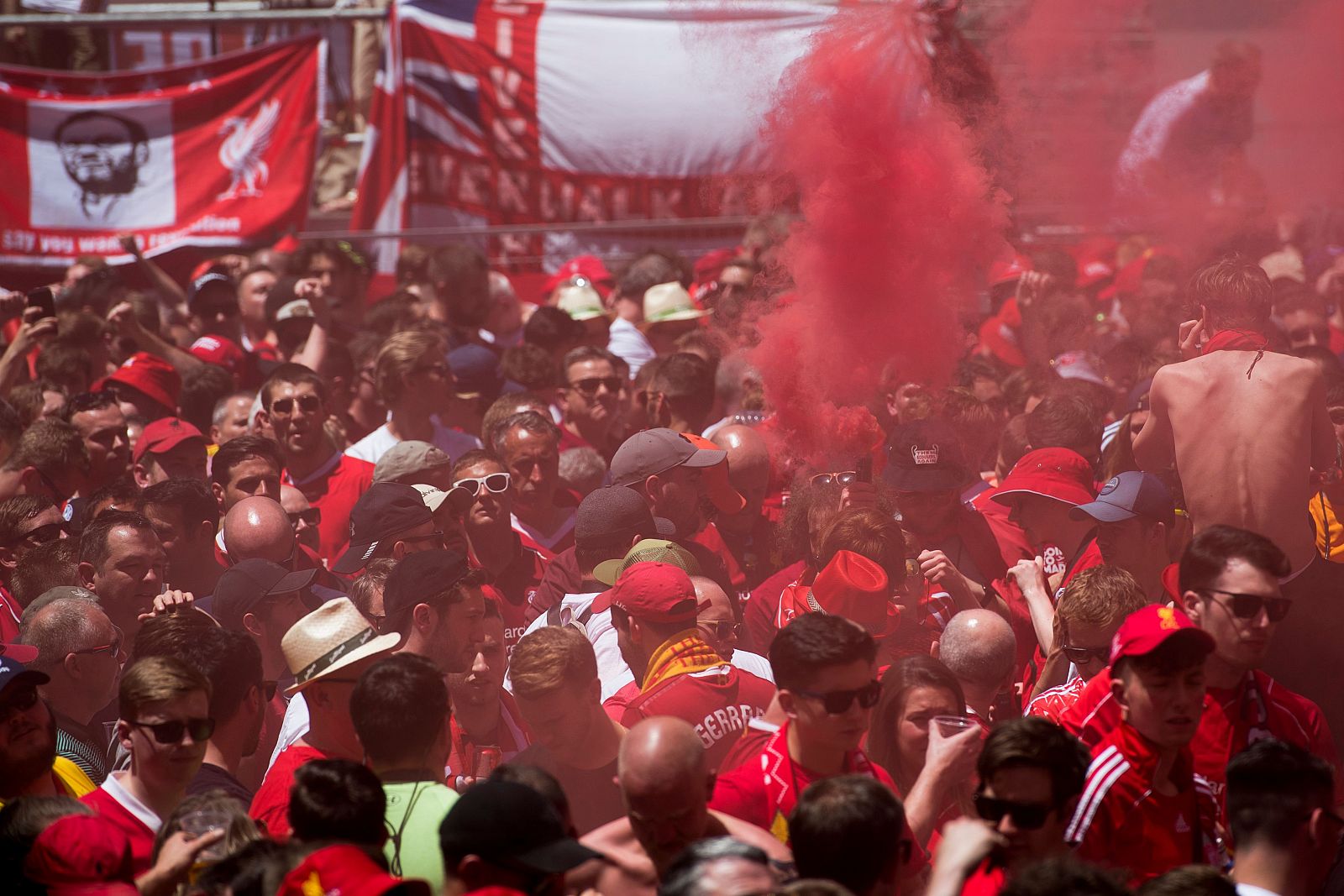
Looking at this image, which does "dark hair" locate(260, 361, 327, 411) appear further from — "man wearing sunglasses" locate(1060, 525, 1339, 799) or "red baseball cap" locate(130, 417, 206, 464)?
"man wearing sunglasses" locate(1060, 525, 1339, 799)

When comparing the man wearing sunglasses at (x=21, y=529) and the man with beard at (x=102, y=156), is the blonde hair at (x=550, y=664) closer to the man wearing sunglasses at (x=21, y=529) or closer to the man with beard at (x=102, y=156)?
the man wearing sunglasses at (x=21, y=529)

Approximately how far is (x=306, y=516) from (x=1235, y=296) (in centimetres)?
390

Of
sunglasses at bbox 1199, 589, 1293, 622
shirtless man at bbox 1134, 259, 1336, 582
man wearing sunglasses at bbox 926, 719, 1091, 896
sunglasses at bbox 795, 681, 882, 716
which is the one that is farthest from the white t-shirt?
man wearing sunglasses at bbox 926, 719, 1091, 896

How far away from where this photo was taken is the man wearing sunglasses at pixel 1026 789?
9.78 ft

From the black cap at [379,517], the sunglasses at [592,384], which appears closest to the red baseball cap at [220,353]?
the sunglasses at [592,384]

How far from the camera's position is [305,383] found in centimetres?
636

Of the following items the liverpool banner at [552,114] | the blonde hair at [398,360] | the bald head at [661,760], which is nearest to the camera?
the bald head at [661,760]

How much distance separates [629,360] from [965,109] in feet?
9.08

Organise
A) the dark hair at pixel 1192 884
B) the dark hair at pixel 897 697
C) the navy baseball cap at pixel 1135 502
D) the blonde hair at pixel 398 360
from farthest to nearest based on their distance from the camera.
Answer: the blonde hair at pixel 398 360, the navy baseball cap at pixel 1135 502, the dark hair at pixel 897 697, the dark hair at pixel 1192 884

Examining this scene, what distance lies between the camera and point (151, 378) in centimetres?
727

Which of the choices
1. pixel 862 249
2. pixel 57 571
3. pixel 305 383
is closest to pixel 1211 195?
pixel 862 249

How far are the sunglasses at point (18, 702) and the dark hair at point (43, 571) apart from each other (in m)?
1.64

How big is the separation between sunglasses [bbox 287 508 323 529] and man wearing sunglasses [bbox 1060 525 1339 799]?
3.46 m

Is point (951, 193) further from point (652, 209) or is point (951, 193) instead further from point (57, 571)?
point (652, 209)
